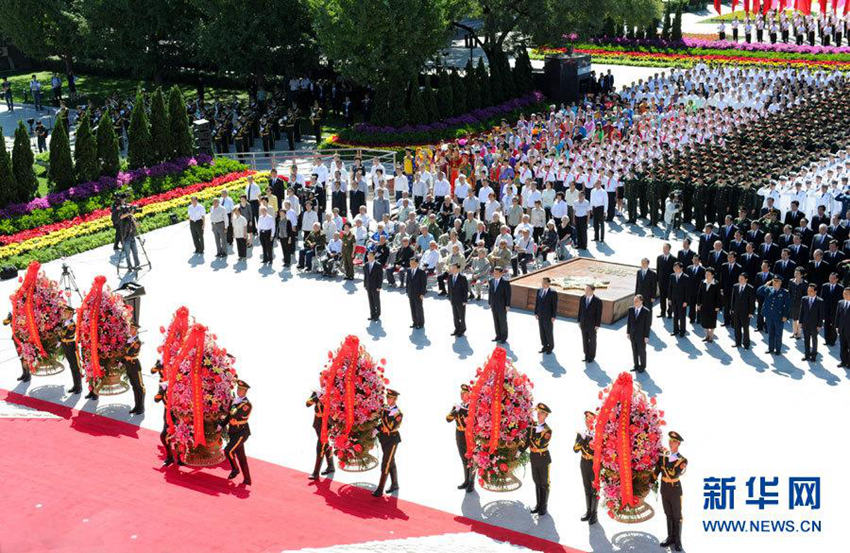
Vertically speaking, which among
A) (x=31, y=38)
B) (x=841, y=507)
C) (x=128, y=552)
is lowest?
(x=841, y=507)

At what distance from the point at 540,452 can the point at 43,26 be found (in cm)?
4323

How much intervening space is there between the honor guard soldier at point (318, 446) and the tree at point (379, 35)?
81.5ft

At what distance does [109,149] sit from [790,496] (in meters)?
23.3

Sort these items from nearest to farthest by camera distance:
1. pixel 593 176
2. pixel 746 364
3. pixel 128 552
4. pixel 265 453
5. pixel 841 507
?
pixel 128 552, pixel 841 507, pixel 265 453, pixel 746 364, pixel 593 176

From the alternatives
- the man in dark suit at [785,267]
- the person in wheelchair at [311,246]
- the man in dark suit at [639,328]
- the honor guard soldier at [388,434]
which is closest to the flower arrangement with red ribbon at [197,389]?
the honor guard soldier at [388,434]

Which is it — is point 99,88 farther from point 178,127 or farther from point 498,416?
point 498,416

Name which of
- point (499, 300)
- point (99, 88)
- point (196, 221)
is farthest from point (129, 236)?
point (99, 88)

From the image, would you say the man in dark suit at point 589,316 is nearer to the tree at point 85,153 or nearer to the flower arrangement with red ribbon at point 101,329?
the flower arrangement with red ribbon at point 101,329

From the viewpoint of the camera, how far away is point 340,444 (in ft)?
48.4

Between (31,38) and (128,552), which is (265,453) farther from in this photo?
(31,38)

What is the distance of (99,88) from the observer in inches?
2019

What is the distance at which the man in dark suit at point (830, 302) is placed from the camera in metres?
19.8

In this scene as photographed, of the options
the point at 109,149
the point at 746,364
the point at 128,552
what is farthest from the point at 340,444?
the point at 109,149

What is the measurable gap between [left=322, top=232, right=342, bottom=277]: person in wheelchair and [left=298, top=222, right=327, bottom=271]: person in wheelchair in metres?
0.32
